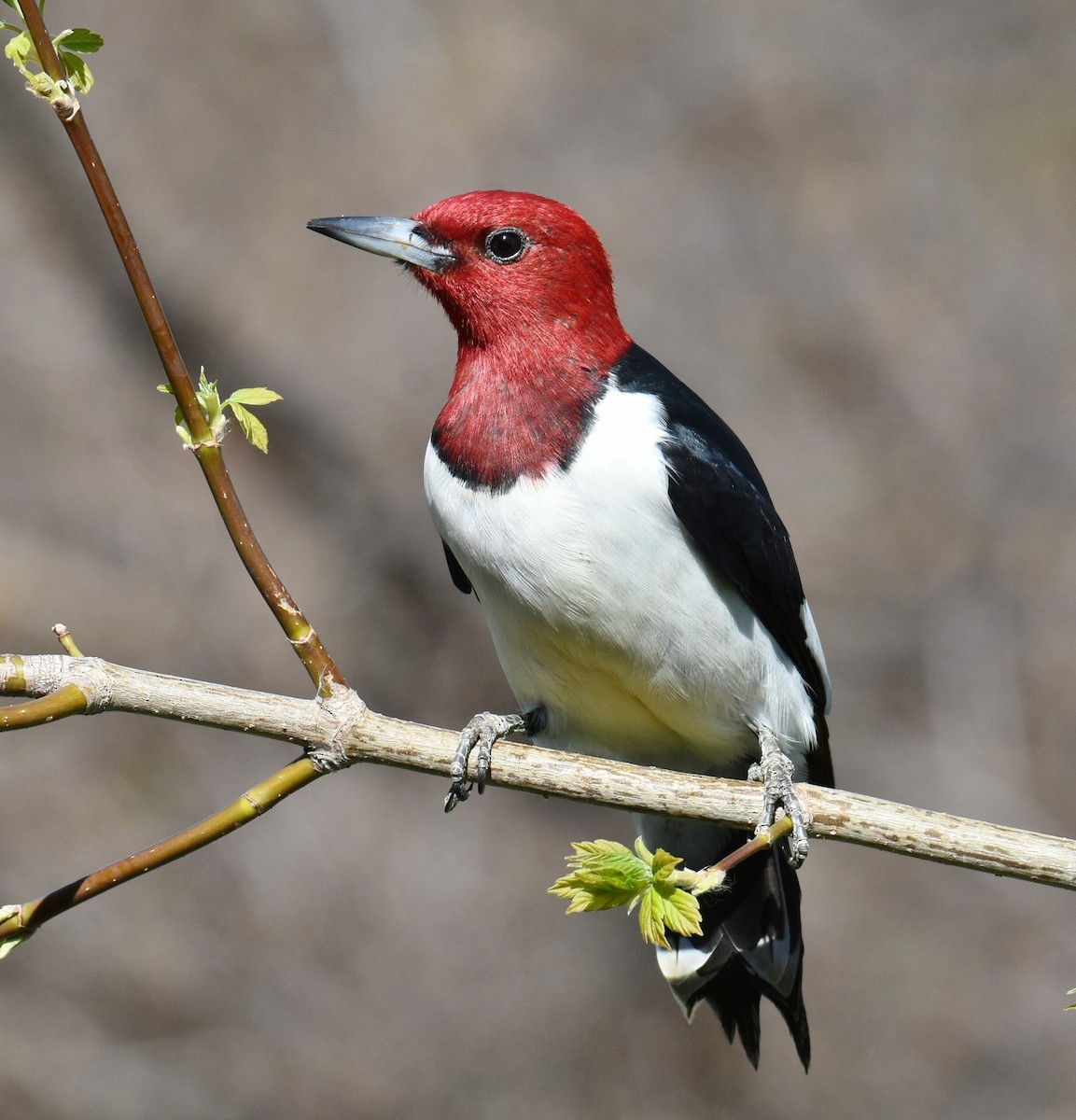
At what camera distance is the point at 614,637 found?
3232 mm

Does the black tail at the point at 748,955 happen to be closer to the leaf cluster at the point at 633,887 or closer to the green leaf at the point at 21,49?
the leaf cluster at the point at 633,887

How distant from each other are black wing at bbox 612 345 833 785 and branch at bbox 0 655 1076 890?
692 millimetres

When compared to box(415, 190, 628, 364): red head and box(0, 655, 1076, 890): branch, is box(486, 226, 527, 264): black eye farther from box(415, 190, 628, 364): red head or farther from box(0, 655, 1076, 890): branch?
box(0, 655, 1076, 890): branch

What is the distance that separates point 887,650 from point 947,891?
4.70ft

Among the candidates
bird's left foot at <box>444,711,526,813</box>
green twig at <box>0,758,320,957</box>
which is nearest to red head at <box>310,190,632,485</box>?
bird's left foot at <box>444,711,526,813</box>

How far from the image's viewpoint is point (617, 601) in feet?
10.4

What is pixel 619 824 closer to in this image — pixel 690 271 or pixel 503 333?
pixel 690 271

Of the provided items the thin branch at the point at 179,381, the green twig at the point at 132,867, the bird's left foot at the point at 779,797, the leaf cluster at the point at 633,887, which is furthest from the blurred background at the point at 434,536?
the leaf cluster at the point at 633,887

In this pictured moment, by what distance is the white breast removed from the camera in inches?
122

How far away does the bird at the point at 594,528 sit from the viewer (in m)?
3.13

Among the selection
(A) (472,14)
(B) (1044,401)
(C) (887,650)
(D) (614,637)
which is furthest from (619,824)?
(A) (472,14)

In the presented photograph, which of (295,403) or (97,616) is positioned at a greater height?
(295,403)

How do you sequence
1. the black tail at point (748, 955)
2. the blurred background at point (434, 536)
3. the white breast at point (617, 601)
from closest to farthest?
1. the white breast at point (617, 601)
2. the black tail at point (748, 955)
3. the blurred background at point (434, 536)

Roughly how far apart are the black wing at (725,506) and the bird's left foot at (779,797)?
40 cm
